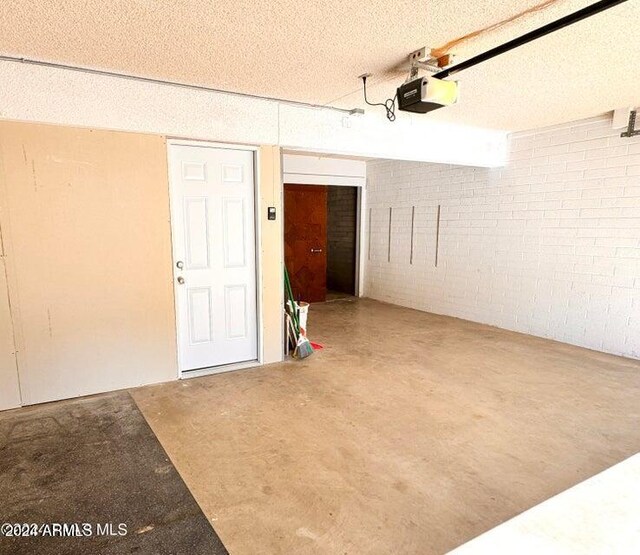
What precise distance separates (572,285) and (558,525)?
417 cm

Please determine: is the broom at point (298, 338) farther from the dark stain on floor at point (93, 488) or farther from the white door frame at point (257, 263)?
the dark stain on floor at point (93, 488)

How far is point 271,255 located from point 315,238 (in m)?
3.15

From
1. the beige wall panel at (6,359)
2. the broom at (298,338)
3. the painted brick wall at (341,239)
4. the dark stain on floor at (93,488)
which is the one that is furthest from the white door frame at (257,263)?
the painted brick wall at (341,239)

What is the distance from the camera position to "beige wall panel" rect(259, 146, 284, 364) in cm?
380

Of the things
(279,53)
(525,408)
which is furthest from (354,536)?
(279,53)

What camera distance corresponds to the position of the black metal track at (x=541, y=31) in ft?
6.43

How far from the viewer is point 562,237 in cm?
471

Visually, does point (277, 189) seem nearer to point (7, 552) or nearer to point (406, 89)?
point (406, 89)

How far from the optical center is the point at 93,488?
2.12m

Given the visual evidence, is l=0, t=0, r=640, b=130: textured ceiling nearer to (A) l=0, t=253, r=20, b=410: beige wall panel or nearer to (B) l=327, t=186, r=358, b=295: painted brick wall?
(A) l=0, t=253, r=20, b=410: beige wall panel

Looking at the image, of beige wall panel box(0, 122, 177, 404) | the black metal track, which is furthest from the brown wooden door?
the black metal track

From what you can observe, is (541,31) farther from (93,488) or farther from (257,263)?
(93,488)

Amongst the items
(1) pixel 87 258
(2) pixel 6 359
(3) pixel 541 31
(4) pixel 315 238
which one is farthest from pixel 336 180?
(2) pixel 6 359

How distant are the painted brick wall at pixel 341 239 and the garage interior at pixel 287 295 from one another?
2.92 m
